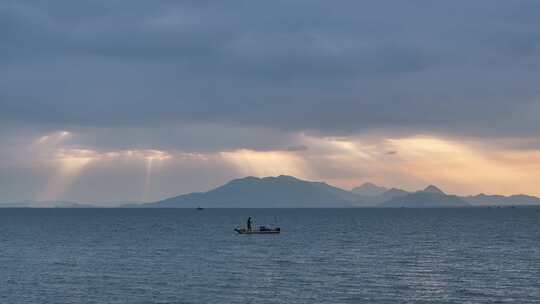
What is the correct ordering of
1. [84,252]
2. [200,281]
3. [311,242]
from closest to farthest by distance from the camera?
1. [200,281]
2. [84,252]
3. [311,242]

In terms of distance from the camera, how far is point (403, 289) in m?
64.6

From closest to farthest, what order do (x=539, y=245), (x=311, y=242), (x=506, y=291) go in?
1. (x=506, y=291)
2. (x=539, y=245)
3. (x=311, y=242)

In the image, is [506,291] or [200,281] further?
[200,281]

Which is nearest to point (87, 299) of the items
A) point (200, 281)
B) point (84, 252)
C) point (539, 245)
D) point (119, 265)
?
point (200, 281)

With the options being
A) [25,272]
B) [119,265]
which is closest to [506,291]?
[119,265]

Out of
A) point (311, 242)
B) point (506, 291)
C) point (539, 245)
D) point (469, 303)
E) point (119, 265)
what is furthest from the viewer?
point (311, 242)

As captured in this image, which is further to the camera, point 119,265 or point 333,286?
point 119,265

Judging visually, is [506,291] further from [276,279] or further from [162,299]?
[162,299]

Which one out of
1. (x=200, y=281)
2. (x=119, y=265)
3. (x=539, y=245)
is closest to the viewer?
(x=200, y=281)

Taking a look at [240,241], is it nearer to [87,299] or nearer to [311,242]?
[311,242]

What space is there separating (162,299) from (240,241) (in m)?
75.5

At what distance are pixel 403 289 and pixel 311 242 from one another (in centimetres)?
6613

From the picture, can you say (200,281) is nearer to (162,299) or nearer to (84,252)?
(162,299)

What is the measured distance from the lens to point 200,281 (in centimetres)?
7000
